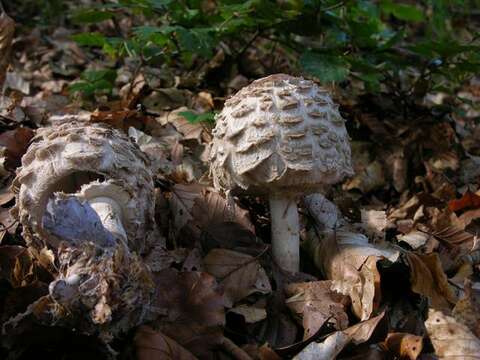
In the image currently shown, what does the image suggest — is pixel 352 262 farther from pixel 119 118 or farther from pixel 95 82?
pixel 95 82

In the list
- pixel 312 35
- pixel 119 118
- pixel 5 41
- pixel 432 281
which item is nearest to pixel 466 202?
pixel 432 281

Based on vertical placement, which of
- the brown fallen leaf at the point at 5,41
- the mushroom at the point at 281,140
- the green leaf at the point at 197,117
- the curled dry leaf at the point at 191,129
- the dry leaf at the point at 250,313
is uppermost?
the mushroom at the point at 281,140

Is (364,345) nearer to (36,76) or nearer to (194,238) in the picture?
(194,238)

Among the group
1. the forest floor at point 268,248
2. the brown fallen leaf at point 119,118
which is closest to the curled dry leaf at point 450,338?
the forest floor at point 268,248

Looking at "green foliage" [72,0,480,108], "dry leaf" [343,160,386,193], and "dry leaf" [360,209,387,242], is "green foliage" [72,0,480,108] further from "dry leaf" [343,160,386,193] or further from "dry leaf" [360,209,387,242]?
"dry leaf" [360,209,387,242]

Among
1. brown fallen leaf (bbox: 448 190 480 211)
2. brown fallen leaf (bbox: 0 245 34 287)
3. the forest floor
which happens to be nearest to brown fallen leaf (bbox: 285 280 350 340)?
the forest floor

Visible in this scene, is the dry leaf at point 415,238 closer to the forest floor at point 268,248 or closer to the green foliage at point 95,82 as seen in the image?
the forest floor at point 268,248

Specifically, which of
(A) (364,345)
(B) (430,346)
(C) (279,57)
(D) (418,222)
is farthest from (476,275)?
(C) (279,57)
